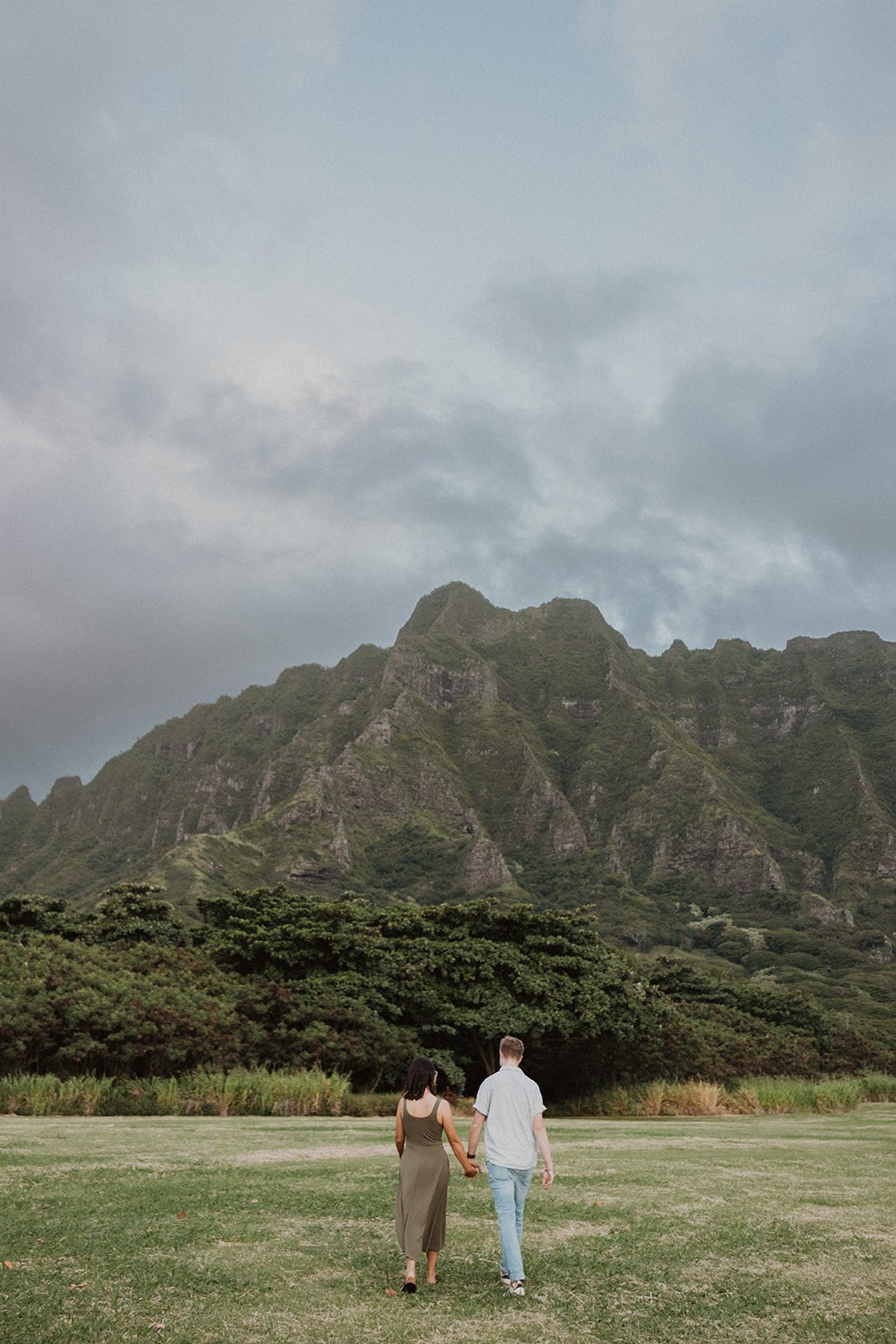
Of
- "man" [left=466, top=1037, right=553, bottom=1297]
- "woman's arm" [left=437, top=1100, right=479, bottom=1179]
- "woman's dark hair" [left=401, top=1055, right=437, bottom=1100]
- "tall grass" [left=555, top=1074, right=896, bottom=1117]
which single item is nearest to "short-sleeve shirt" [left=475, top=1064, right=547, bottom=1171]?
"man" [left=466, top=1037, right=553, bottom=1297]

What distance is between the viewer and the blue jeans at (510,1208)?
6.19 meters

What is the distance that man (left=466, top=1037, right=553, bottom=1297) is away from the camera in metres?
6.31

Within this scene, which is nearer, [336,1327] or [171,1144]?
[336,1327]

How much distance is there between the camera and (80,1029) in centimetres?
1870

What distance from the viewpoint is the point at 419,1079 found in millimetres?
6762

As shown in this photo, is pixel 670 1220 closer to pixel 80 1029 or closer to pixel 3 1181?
pixel 3 1181

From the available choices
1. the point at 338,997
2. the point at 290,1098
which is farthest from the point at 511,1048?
the point at 338,997

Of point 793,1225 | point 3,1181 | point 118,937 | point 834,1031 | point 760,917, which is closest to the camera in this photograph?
point 793,1225

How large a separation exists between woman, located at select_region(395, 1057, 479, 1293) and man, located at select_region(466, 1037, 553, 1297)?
0.26 meters

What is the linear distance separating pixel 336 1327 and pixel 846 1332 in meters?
3.06

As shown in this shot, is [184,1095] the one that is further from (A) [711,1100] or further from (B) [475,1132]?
(A) [711,1100]

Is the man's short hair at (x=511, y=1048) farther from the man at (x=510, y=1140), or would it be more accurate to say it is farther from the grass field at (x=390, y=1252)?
the grass field at (x=390, y=1252)

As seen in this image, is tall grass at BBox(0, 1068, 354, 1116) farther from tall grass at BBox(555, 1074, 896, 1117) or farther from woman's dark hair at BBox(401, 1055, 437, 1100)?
woman's dark hair at BBox(401, 1055, 437, 1100)

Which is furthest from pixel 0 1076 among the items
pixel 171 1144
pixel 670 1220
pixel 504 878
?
pixel 504 878
